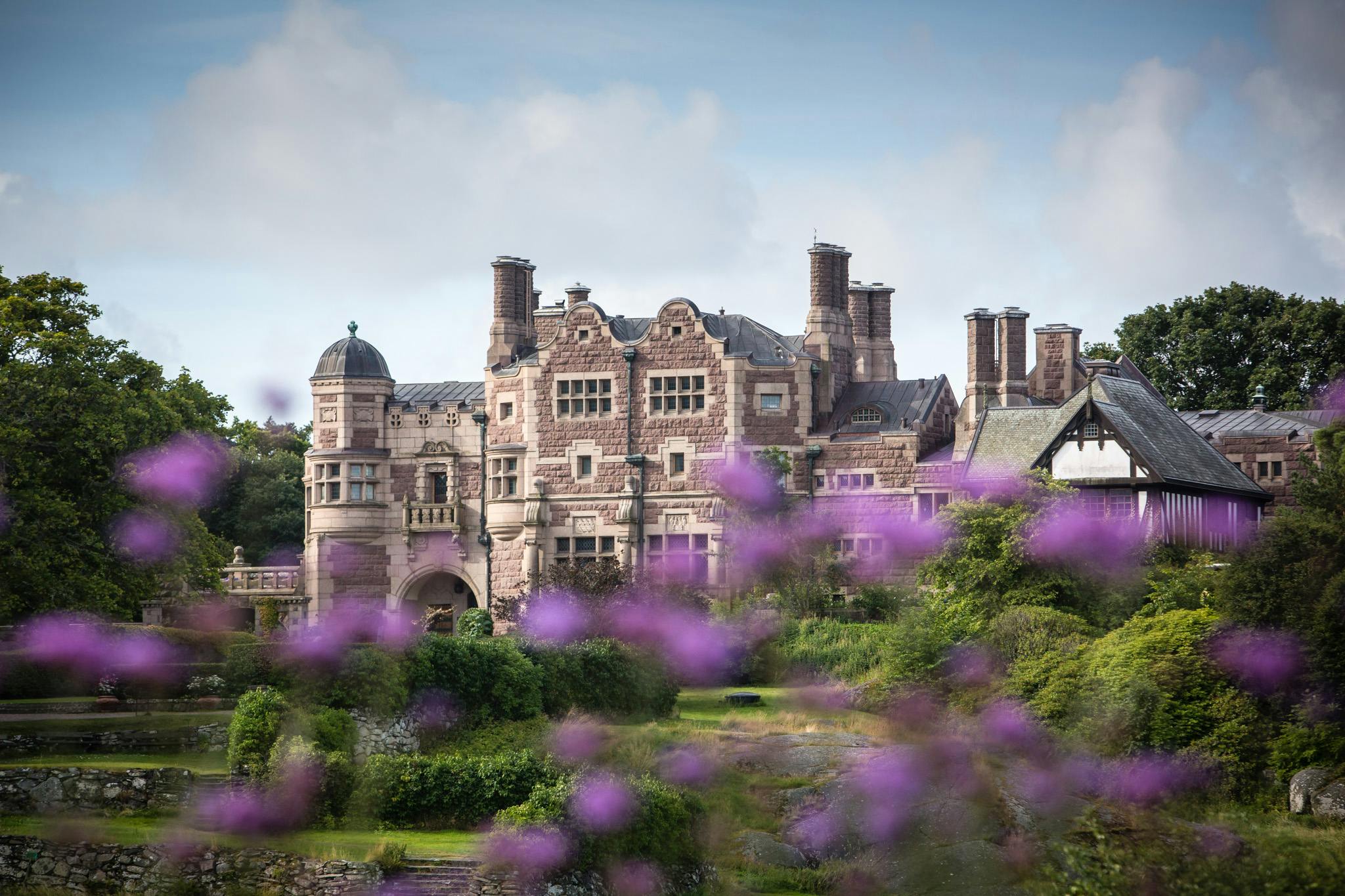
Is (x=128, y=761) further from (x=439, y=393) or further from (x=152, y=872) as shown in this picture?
(x=439, y=393)

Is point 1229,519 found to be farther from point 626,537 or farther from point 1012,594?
point 626,537

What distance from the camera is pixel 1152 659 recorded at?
4381 cm

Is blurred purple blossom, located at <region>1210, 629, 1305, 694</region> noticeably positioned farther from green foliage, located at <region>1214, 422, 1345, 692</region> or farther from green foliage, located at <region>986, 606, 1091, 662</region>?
green foliage, located at <region>986, 606, 1091, 662</region>

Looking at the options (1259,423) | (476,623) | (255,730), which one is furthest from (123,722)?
(1259,423)

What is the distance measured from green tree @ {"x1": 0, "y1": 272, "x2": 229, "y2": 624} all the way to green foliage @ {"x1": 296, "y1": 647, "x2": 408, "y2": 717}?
6.48 m

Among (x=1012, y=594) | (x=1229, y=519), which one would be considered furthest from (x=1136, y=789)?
(x=1229, y=519)

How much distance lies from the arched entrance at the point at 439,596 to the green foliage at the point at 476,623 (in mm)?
7036

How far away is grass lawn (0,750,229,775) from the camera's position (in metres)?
37.3

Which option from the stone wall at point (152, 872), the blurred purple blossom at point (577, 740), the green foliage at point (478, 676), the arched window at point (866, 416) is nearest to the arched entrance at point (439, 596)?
the arched window at point (866, 416)

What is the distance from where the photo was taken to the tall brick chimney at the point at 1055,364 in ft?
209

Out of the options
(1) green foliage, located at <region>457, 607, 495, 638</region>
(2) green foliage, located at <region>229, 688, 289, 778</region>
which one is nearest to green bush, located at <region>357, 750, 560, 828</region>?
(2) green foliage, located at <region>229, 688, 289, 778</region>

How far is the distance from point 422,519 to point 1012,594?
73.7 ft

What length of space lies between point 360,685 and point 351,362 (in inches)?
1057

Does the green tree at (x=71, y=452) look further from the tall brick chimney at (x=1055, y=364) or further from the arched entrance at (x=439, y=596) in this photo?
the tall brick chimney at (x=1055, y=364)
